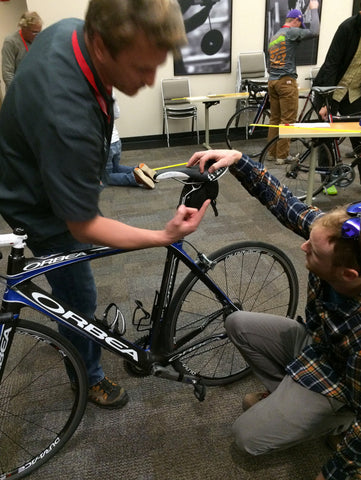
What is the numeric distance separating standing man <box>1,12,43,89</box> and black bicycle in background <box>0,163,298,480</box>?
3.01 m

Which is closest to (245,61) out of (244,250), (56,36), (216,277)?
(216,277)

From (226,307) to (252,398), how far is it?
365mm

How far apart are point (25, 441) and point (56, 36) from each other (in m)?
1.39

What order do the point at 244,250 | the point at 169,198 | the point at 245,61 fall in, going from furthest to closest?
the point at 245,61, the point at 169,198, the point at 244,250

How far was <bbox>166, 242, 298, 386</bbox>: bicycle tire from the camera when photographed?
1.36m

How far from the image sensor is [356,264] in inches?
33.9

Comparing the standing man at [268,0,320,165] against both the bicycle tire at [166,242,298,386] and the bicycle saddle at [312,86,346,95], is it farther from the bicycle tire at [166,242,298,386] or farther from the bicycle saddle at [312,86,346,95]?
the bicycle tire at [166,242,298,386]

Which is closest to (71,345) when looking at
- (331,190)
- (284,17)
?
(331,190)

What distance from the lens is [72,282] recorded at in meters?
1.20

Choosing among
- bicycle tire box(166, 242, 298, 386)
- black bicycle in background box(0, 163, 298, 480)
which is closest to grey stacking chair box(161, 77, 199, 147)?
bicycle tire box(166, 242, 298, 386)

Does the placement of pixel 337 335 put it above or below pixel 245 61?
below

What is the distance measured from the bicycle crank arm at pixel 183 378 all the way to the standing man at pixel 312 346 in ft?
0.60

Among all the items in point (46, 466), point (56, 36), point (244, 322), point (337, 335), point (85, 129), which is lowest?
point (46, 466)

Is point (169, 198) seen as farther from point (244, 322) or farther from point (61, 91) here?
point (61, 91)
